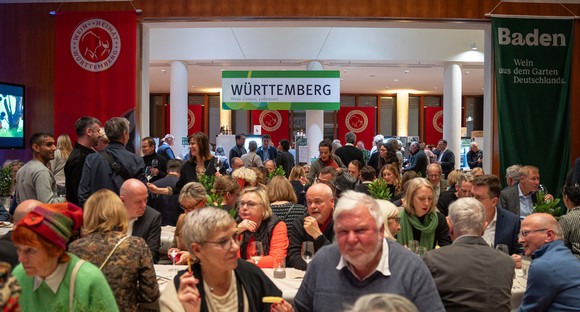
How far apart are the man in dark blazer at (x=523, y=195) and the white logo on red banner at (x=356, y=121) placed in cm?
1680

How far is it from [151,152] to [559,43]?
20.5 ft

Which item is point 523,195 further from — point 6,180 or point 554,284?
point 6,180

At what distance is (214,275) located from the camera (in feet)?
7.74

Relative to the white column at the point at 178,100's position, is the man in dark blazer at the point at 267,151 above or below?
below

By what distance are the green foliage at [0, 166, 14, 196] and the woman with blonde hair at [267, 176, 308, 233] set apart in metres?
3.96

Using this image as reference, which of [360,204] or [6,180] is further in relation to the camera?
[6,180]

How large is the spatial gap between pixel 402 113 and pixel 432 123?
4.56 ft

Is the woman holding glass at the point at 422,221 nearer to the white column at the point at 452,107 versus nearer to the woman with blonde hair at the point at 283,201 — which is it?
the woman with blonde hair at the point at 283,201

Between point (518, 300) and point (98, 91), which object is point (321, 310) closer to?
point (518, 300)

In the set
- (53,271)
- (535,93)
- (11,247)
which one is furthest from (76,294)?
(535,93)

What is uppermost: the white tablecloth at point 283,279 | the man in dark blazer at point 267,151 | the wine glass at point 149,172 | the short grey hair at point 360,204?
the man in dark blazer at point 267,151

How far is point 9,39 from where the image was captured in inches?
316

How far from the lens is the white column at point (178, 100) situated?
14531mm

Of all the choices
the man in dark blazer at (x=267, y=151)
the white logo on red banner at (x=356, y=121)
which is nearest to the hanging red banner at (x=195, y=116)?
the white logo on red banner at (x=356, y=121)
